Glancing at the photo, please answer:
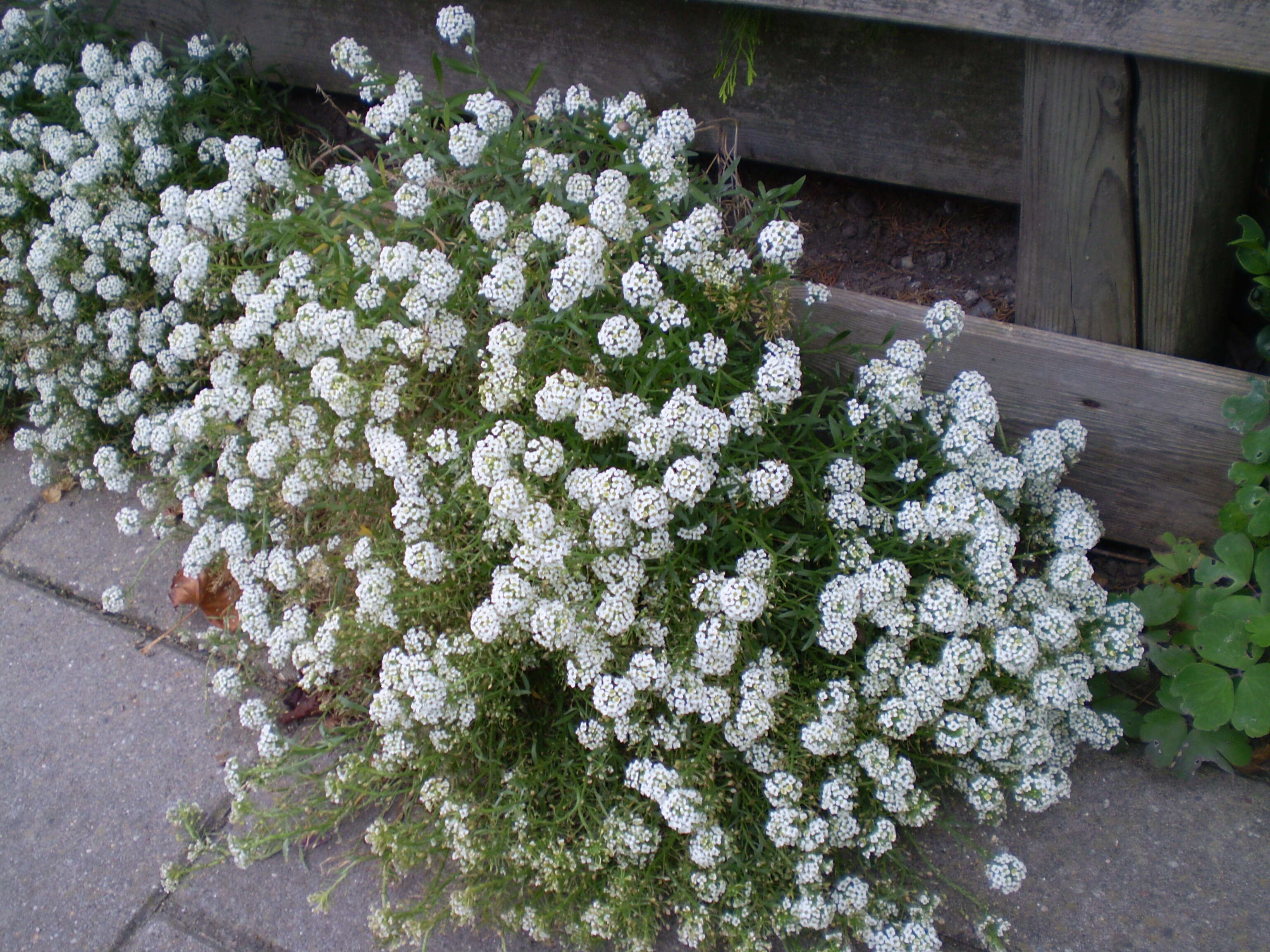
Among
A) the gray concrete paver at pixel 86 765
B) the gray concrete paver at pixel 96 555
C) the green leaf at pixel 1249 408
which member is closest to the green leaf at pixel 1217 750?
the green leaf at pixel 1249 408

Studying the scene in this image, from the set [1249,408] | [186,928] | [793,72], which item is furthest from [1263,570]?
[186,928]

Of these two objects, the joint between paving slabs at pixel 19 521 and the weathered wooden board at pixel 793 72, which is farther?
the joint between paving slabs at pixel 19 521

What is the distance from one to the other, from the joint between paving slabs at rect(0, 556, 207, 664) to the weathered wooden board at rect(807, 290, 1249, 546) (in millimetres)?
2446

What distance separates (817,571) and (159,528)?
2344 mm

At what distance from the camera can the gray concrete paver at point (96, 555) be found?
10.5ft

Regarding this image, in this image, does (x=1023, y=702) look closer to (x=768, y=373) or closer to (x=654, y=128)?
(x=768, y=373)

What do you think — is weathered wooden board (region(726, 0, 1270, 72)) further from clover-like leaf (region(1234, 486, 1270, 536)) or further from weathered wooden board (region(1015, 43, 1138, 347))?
clover-like leaf (region(1234, 486, 1270, 536))

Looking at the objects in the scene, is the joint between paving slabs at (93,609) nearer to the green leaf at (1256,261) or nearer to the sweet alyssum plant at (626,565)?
the sweet alyssum plant at (626,565)

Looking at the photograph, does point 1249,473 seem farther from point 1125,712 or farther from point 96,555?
point 96,555

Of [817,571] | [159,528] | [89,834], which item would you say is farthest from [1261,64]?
[89,834]

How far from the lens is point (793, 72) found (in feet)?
9.36

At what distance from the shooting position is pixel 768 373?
7.19 feet

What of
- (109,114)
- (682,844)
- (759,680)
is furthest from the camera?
(109,114)

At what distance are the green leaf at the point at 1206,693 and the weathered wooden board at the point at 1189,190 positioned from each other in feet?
2.99
